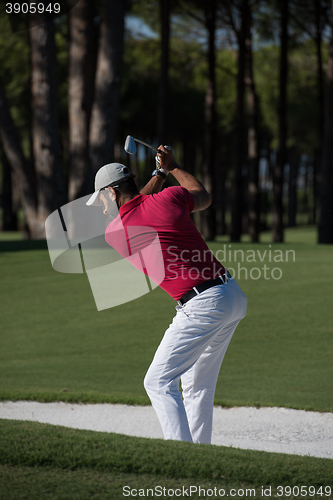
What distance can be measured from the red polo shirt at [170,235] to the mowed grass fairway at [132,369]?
102 cm

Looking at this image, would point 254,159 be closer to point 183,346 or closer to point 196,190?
point 196,190

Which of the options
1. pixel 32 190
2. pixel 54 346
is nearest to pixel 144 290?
pixel 54 346

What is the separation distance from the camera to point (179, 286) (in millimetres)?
3461

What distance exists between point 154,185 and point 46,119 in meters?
12.6

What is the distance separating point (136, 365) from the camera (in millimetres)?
7504

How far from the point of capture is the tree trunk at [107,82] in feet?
47.4

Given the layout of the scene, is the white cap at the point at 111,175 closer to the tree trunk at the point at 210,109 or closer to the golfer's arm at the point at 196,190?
the golfer's arm at the point at 196,190

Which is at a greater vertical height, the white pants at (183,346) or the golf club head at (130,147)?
the golf club head at (130,147)

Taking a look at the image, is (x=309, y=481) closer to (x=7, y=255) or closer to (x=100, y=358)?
(x=100, y=358)

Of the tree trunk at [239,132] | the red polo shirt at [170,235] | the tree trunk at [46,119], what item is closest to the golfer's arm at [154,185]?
the red polo shirt at [170,235]

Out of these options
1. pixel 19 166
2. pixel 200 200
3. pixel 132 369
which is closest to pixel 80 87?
pixel 19 166

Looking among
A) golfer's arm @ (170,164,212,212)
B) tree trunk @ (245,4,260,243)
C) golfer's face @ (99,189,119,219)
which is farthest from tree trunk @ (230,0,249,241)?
golfer's face @ (99,189,119,219)

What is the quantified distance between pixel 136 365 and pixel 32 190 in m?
10.8

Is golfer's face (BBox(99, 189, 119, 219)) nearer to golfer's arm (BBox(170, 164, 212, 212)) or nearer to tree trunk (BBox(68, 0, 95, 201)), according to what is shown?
golfer's arm (BBox(170, 164, 212, 212))
